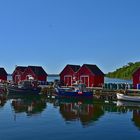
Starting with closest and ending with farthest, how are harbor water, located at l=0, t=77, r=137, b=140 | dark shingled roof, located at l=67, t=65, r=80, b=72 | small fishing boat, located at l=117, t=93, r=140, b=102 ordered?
harbor water, located at l=0, t=77, r=137, b=140 < small fishing boat, located at l=117, t=93, r=140, b=102 < dark shingled roof, located at l=67, t=65, r=80, b=72

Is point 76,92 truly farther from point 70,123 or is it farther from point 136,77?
point 70,123

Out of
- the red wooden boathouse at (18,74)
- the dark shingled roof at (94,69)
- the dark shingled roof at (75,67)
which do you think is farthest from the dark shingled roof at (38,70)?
the dark shingled roof at (94,69)

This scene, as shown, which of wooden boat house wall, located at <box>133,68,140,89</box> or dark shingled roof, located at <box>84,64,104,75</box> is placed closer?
wooden boat house wall, located at <box>133,68,140,89</box>

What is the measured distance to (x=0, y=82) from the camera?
86.1 m

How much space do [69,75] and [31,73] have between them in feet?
37.5

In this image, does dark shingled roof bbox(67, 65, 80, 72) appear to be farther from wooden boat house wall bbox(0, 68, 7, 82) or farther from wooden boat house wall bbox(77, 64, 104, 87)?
wooden boat house wall bbox(0, 68, 7, 82)

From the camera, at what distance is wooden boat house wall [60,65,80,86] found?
244ft

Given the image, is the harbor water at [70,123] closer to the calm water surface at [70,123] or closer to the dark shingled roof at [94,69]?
the calm water surface at [70,123]

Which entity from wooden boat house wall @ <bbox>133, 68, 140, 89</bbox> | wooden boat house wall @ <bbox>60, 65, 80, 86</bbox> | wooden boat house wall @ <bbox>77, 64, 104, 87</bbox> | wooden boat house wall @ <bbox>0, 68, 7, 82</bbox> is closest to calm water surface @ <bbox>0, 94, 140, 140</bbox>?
wooden boat house wall @ <bbox>133, 68, 140, 89</bbox>

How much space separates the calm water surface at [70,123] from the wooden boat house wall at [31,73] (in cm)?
3201

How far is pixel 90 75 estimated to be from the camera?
233ft

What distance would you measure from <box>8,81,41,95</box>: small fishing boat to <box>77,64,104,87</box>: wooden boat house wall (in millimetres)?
8534

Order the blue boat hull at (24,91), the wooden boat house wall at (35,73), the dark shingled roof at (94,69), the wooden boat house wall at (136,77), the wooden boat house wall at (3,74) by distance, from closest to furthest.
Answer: the wooden boat house wall at (136,77) → the blue boat hull at (24,91) → the dark shingled roof at (94,69) → the wooden boat house wall at (35,73) → the wooden boat house wall at (3,74)

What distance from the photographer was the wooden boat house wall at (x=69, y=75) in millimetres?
74244
